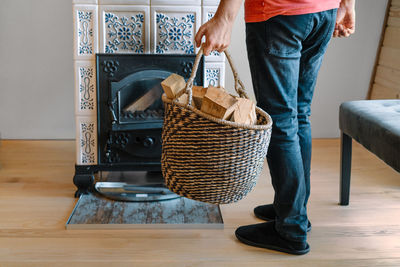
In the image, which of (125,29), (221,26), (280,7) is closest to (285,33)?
(280,7)

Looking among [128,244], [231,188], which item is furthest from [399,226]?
[128,244]

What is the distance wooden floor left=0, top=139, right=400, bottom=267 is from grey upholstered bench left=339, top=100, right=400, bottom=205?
0.63ft

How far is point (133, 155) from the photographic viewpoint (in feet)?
6.85

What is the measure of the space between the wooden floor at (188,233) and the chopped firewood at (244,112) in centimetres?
49

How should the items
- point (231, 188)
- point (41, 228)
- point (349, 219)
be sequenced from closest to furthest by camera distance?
point (231, 188)
point (41, 228)
point (349, 219)

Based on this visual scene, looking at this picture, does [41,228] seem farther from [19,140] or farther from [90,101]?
[19,140]

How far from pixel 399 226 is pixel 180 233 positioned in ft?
2.86

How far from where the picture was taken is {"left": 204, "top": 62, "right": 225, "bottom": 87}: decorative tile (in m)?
2.06

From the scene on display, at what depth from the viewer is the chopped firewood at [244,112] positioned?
1435mm

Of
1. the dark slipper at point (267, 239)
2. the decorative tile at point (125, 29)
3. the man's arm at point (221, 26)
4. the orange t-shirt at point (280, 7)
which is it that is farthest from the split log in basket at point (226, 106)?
the decorative tile at point (125, 29)

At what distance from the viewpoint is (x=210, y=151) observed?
4.63 ft

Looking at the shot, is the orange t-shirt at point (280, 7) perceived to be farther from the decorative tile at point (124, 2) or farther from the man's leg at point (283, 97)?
the decorative tile at point (124, 2)

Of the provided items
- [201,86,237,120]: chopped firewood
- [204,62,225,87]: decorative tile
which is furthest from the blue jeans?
[204,62,225,87]: decorative tile

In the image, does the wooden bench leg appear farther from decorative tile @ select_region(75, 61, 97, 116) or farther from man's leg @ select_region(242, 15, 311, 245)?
decorative tile @ select_region(75, 61, 97, 116)
